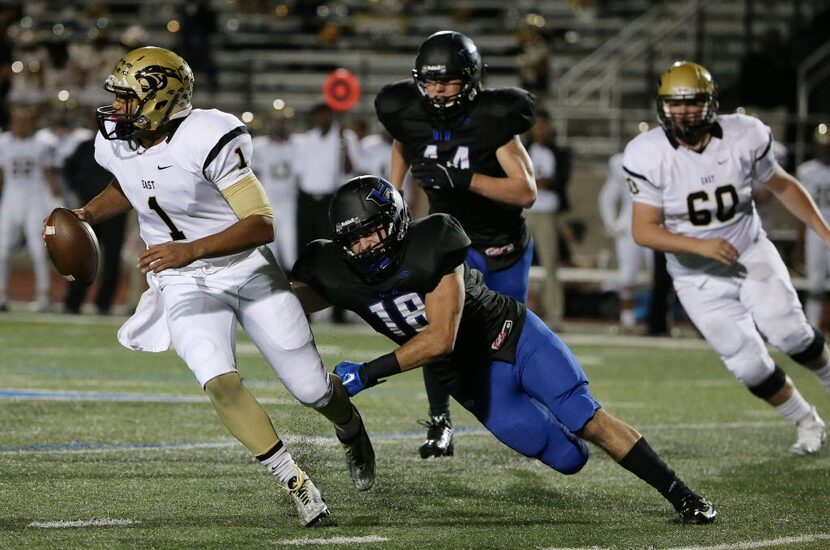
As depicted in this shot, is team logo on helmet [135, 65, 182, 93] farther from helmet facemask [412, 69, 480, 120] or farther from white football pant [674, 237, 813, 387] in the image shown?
white football pant [674, 237, 813, 387]

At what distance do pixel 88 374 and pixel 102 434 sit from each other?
223 centimetres

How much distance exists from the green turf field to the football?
78 cm

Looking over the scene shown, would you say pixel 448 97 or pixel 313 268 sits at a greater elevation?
pixel 448 97

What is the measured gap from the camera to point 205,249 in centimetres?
441

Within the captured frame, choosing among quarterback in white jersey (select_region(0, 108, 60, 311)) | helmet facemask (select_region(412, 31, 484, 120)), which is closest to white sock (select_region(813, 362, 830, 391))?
helmet facemask (select_region(412, 31, 484, 120))

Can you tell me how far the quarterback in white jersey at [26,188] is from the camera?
12453 millimetres

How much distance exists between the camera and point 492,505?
15.9ft

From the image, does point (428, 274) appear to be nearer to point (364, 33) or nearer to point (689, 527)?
point (689, 527)

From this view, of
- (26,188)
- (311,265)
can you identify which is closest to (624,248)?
(26,188)

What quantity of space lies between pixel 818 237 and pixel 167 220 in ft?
26.2

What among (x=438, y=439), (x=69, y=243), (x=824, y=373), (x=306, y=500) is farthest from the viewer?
(x=824, y=373)

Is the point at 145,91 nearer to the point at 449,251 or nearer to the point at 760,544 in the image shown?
the point at 449,251

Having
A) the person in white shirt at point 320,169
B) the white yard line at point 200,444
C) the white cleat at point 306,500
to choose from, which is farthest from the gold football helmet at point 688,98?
the person in white shirt at point 320,169

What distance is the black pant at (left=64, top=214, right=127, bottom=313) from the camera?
12266mm
